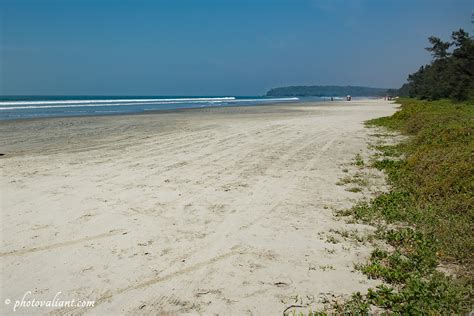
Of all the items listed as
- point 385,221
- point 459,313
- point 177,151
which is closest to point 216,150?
point 177,151

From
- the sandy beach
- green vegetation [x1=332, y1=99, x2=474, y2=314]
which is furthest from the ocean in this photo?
green vegetation [x1=332, y1=99, x2=474, y2=314]

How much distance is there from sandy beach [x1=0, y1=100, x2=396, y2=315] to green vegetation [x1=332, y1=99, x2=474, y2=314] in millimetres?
280

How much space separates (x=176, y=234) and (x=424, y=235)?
321 centimetres

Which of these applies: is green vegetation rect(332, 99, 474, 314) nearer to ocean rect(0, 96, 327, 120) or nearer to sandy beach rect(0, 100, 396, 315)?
sandy beach rect(0, 100, 396, 315)

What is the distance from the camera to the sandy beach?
11.5ft

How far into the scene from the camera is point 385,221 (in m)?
5.30

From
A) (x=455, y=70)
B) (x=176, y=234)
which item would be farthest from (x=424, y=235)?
(x=455, y=70)

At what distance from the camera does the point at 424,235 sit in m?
4.66

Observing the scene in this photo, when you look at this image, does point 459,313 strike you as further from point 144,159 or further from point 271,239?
point 144,159

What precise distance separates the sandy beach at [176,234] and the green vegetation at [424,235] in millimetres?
280

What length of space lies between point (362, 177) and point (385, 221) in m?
2.75

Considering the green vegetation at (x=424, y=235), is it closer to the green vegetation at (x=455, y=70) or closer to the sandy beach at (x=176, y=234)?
the sandy beach at (x=176, y=234)

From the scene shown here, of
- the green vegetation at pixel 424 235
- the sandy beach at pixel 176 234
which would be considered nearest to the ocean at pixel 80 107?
the sandy beach at pixel 176 234

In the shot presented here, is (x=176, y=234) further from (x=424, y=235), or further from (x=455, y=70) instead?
(x=455, y=70)
